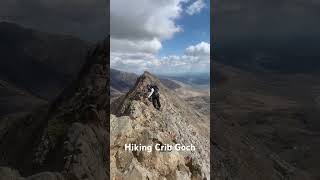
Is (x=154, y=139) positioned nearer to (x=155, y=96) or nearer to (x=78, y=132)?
Answer: (x=155, y=96)

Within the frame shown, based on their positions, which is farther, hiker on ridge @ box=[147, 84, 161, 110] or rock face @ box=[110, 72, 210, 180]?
hiker on ridge @ box=[147, 84, 161, 110]

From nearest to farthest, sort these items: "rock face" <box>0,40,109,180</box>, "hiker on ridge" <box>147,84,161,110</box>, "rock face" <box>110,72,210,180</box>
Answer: "rock face" <box>0,40,109,180</box>, "rock face" <box>110,72,210,180</box>, "hiker on ridge" <box>147,84,161,110</box>

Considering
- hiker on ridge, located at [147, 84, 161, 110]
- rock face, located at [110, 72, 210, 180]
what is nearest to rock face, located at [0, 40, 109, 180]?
rock face, located at [110, 72, 210, 180]

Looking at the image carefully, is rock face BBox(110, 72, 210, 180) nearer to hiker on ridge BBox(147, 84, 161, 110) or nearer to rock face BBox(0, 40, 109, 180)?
hiker on ridge BBox(147, 84, 161, 110)

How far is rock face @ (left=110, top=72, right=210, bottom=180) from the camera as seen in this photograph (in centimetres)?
1941

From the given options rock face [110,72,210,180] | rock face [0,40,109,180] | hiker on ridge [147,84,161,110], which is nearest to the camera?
rock face [0,40,109,180]

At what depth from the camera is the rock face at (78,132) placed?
1759cm

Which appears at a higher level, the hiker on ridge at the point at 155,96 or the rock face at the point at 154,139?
the hiker on ridge at the point at 155,96

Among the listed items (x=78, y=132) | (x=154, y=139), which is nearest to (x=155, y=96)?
(x=154, y=139)

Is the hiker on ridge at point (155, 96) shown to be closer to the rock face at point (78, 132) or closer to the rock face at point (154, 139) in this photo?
the rock face at point (154, 139)

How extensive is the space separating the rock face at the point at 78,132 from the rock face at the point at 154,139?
71 centimetres

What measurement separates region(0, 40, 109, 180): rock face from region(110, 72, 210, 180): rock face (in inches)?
28.0

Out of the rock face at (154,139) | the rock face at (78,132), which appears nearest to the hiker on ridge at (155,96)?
the rock face at (154,139)

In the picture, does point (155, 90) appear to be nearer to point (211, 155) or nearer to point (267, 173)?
point (211, 155)
